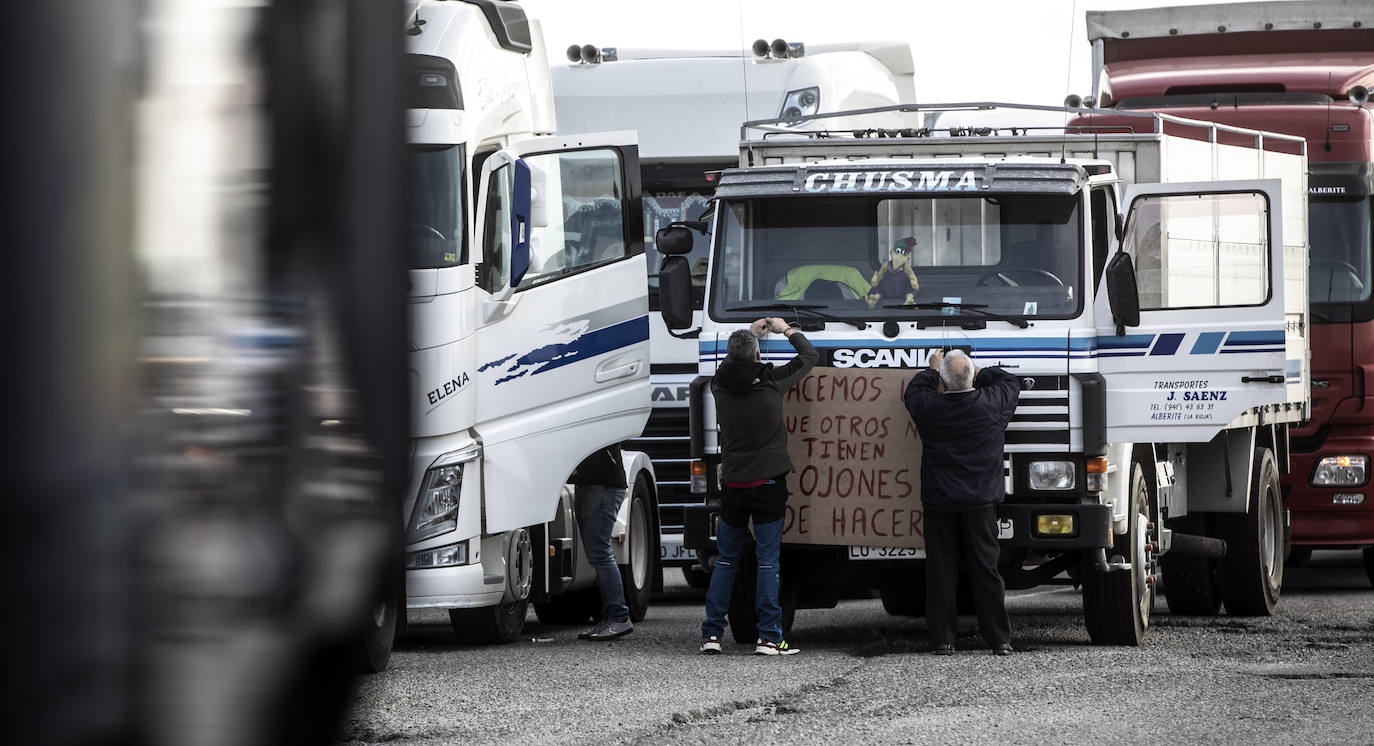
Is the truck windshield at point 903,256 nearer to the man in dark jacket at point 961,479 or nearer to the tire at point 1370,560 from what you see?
the man in dark jacket at point 961,479

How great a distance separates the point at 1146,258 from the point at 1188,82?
14.1ft

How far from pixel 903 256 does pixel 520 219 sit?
7.22 feet

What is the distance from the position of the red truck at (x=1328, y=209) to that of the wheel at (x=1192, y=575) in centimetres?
169

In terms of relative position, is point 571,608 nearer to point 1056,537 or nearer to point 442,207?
point 442,207

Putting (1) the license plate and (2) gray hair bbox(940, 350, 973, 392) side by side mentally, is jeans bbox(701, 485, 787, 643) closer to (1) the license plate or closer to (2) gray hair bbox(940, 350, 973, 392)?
(2) gray hair bbox(940, 350, 973, 392)

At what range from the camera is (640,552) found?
14070 millimetres

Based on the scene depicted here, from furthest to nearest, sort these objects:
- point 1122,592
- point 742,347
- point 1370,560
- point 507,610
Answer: point 1370,560
point 507,610
point 1122,592
point 742,347

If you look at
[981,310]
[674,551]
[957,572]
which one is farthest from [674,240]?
[674,551]

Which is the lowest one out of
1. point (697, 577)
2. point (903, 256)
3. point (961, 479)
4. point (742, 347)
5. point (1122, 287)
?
point (697, 577)

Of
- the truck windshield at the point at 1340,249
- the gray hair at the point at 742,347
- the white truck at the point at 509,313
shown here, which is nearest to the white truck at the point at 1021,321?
the gray hair at the point at 742,347

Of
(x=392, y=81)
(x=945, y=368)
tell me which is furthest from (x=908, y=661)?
(x=392, y=81)

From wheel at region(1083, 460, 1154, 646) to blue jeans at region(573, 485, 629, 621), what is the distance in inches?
114

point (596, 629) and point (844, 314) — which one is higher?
point (844, 314)

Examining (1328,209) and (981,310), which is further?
(1328,209)
